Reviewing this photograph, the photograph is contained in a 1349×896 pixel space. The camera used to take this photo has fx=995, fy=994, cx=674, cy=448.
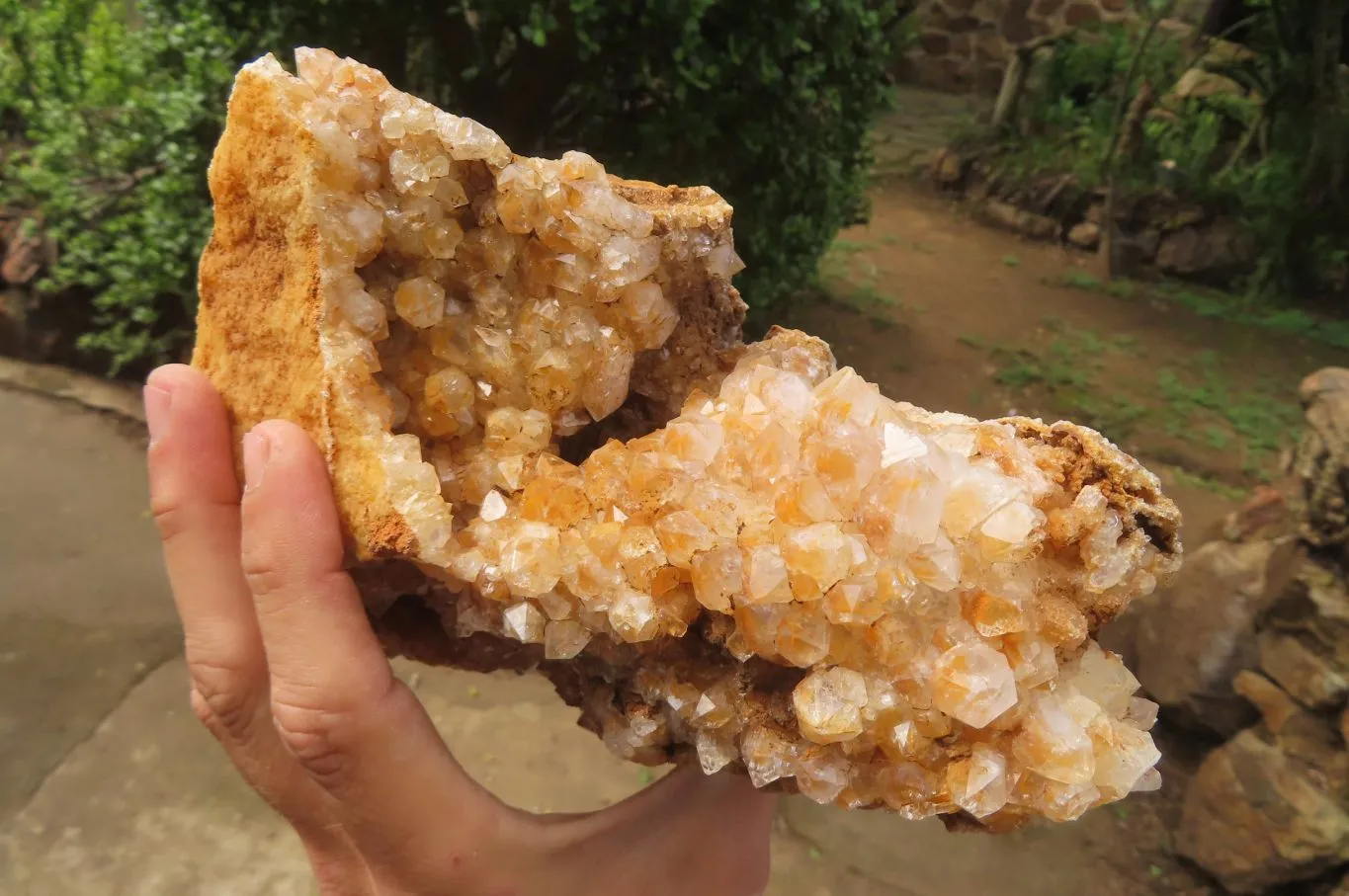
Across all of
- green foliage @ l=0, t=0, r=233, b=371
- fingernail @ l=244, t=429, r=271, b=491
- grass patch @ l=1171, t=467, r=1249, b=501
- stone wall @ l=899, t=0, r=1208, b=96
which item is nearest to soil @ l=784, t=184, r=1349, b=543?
grass patch @ l=1171, t=467, r=1249, b=501

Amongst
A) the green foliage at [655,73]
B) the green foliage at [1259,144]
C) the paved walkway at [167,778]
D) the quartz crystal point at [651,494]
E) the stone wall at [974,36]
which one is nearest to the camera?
the quartz crystal point at [651,494]

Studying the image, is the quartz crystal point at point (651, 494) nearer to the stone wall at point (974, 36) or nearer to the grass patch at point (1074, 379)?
the grass patch at point (1074, 379)

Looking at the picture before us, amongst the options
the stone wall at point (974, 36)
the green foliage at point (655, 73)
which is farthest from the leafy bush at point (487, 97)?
the stone wall at point (974, 36)

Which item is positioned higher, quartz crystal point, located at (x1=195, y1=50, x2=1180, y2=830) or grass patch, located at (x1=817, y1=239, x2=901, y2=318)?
quartz crystal point, located at (x1=195, y1=50, x2=1180, y2=830)

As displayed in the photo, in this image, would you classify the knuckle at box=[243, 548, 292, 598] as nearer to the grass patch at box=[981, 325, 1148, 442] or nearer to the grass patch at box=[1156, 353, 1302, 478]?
the grass patch at box=[981, 325, 1148, 442]

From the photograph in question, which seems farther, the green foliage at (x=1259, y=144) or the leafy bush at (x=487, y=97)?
the green foliage at (x=1259, y=144)

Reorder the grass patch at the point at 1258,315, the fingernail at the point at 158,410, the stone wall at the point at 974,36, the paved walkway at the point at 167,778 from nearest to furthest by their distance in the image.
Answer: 1. the fingernail at the point at 158,410
2. the paved walkway at the point at 167,778
3. the grass patch at the point at 1258,315
4. the stone wall at the point at 974,36

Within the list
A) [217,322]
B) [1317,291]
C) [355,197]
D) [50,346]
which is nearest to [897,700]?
[355,197]

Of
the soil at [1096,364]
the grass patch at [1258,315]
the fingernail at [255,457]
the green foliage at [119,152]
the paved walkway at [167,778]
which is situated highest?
the fingernail at [255,457]
